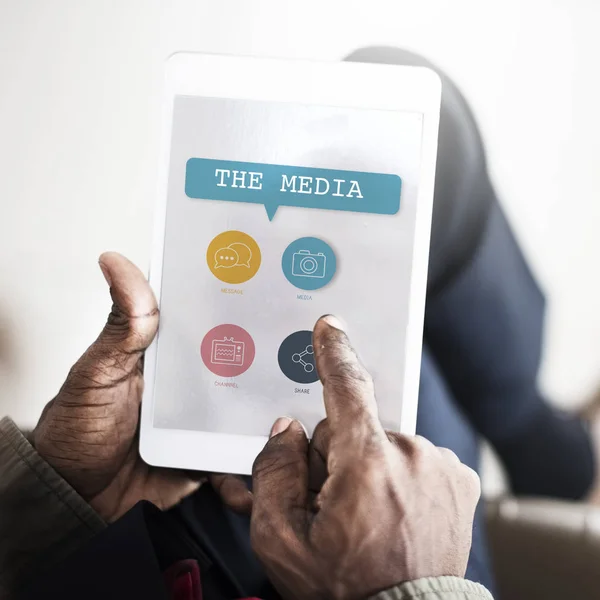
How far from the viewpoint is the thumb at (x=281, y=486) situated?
47cm

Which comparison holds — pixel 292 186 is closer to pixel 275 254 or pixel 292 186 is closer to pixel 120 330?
pixel 275 254

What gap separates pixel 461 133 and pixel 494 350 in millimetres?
209

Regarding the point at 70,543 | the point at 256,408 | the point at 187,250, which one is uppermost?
the point at 187,250

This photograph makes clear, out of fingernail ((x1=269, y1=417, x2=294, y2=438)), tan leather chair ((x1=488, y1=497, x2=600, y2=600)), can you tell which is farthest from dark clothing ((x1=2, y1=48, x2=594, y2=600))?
fingernail ((x1=269, y1=417, x2=294, y2=438))

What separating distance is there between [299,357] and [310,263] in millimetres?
86

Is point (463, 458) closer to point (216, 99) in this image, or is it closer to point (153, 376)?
point (153, 376)

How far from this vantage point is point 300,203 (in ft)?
1.75

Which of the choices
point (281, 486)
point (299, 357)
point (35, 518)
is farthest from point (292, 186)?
point (35, 518)

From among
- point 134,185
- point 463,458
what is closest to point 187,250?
point 134,185

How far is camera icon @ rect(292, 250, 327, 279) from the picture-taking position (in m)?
0.54

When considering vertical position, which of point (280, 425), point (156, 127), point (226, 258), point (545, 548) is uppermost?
point (156, 127)

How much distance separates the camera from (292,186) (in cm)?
53

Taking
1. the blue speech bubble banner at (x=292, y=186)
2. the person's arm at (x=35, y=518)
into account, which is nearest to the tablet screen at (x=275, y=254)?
the blue speech bubble banner at (x=292, y=186)

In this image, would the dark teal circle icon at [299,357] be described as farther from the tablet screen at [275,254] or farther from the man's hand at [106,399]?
the man's hand at [106,399]
